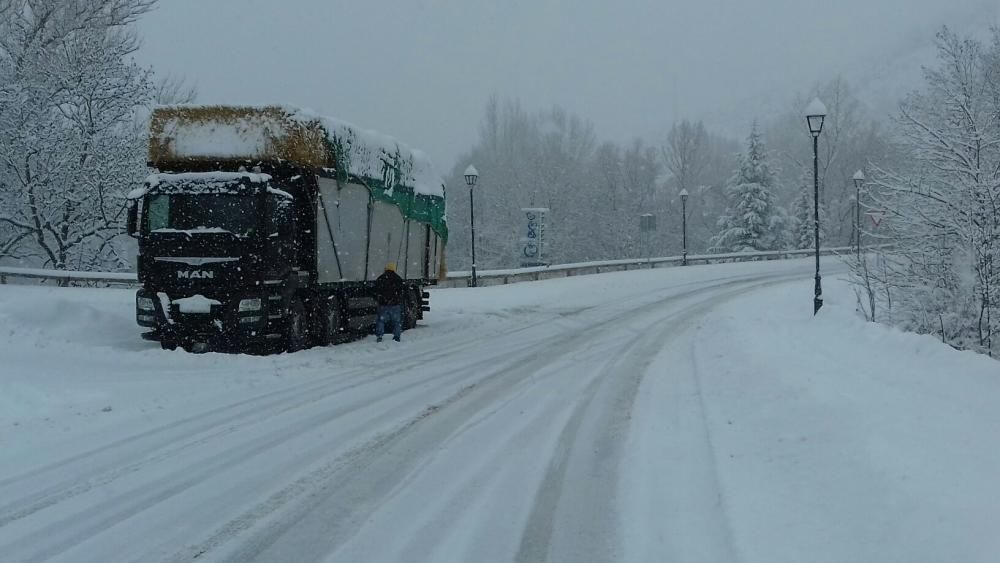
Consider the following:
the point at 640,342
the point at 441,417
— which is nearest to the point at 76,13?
the point at 640,342

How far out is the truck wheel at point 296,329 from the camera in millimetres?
14477

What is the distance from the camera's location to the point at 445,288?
3105 centimetres

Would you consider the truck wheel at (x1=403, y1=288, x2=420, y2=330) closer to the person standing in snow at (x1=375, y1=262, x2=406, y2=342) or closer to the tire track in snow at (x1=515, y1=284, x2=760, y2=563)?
the person standing in snow at (x1=375, y1=262, x2=406, y2=342)

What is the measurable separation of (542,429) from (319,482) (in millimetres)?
2791

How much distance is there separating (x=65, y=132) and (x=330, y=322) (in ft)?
57.3

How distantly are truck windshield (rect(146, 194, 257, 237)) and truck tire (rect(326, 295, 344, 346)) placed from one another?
290 centimetres

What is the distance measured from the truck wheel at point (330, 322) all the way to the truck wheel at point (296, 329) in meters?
0.68

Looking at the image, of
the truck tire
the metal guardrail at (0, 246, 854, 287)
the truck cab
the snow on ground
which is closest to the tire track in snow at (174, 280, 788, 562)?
the snow on ground

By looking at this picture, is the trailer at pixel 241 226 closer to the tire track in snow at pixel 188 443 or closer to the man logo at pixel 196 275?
the man logo at pixel 196 275

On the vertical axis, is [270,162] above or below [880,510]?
above

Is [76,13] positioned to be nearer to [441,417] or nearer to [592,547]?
[441,417]

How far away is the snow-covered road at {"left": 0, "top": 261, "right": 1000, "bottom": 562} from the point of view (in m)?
5.11

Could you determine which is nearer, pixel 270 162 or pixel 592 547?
pixel 592 547

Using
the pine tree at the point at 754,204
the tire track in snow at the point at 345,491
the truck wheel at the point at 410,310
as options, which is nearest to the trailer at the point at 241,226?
the truck wheel at the point at 410,310
